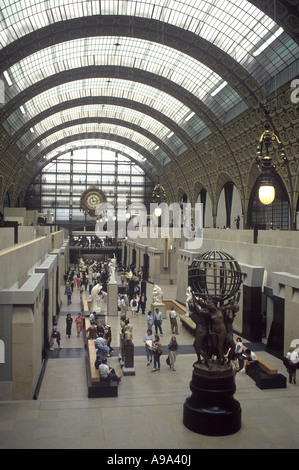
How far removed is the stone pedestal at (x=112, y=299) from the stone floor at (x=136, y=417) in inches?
346

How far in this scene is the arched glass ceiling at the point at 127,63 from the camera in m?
33.2

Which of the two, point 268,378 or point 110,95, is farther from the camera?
point 110,95

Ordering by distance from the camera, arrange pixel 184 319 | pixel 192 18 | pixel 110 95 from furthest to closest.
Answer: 1. pixel 110 95
2. pixel 192 18
3. pixel 184 319

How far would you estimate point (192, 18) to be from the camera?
26906 mm

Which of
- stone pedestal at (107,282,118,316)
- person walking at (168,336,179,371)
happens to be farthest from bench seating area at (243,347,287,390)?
stone pedestal at (107,282,118,316)

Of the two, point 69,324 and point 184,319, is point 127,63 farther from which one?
point 69,324

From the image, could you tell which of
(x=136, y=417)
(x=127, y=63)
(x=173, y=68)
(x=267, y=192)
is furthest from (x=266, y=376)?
(x=127, y=63)

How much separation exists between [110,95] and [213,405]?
133 feet

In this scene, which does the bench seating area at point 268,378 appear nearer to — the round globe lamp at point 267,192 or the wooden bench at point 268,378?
the wooden bench at point 268,378

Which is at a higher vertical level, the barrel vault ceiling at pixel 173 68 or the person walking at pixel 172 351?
the barrel vault ceiling at pixel 173 68

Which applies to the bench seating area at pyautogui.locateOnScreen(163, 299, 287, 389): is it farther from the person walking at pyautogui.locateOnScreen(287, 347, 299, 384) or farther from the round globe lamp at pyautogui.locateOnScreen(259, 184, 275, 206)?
the round globe lamp at pyautogui.locateOnScreen(259, 184, 275, 206)

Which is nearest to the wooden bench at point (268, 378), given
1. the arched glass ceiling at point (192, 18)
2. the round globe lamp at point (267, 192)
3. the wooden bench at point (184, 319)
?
the round globe lamp at point (267, 192)

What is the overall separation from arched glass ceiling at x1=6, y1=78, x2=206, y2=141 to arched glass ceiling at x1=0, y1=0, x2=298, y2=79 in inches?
535

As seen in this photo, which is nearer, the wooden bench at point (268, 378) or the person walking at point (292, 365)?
the wooden bench at point (268, 378)
